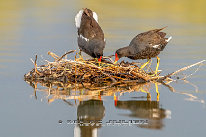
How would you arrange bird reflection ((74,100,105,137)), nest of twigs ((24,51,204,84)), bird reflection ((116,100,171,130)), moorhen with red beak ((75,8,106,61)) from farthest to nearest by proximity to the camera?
moorhen with red beak ((75,8,106,61)), nest of twigs ((24,51,204,84)), bird reflection ((116,100,171,130)), bird reflection ((74,100,105,137))

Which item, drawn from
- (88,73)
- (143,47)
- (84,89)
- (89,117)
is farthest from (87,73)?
(89,117)

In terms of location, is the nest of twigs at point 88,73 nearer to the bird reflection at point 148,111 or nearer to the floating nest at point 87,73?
the floating nest at point 87,73

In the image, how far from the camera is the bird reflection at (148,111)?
560cm

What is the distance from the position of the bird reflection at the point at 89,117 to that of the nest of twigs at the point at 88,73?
123 centimetres

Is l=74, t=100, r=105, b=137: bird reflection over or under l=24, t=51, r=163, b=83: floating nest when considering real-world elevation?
under

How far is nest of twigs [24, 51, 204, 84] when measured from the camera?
762 centimetres

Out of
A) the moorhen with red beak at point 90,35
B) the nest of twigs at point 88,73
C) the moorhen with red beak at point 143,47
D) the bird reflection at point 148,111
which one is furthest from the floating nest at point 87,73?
the bird reflection at point 148,111

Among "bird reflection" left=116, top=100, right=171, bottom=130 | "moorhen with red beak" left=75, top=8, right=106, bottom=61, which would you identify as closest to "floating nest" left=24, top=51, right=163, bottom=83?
"moorhen with red beak" left=75, top=8, right=106, bottom=61

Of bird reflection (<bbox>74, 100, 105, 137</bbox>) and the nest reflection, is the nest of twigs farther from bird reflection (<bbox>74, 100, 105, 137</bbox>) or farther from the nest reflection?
bird reflection (<bbox>74, 100, 105, 137</bbox>)

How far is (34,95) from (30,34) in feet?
19.0

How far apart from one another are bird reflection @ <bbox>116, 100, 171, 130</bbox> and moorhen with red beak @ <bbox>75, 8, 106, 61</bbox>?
1.81 m

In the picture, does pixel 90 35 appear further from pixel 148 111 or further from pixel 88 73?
pixel 148 111

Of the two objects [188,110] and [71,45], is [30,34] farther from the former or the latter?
[188,110]

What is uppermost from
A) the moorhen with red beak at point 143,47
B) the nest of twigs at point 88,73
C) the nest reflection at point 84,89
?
the moorhen with red beak at point 143,47
